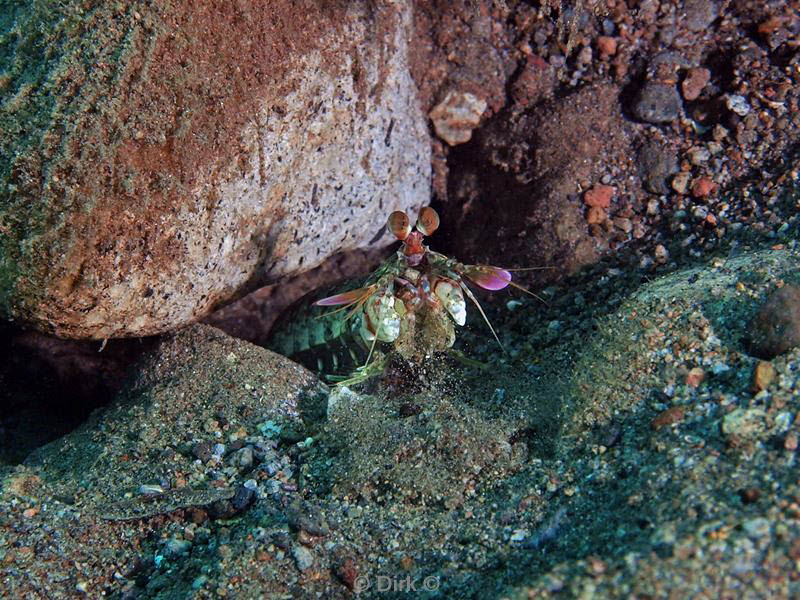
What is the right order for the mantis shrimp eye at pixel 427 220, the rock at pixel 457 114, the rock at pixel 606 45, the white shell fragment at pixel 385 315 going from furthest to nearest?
1. the rock at pixel 457 114
2. the rock at pixel 606 45
3. the white shell fragment at pixel 385 315
4. the mantis shrimp eye at pixel 427 220

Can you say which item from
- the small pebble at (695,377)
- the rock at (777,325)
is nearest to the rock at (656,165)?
the rock at (777,325)

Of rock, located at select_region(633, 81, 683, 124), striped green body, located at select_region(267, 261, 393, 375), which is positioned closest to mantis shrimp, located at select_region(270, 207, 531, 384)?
striped green body, located at select_region(267, 261, 393, 375)

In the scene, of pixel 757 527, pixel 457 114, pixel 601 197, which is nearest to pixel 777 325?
pixel 757 527

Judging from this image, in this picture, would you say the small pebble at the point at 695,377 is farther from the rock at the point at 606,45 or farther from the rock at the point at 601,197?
the rock at the point at 606,45

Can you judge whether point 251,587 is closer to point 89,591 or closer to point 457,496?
point 89,591

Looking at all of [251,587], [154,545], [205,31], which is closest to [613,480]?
[251,587]

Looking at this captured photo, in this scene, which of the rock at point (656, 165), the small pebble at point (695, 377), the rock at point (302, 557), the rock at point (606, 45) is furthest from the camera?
the rock at point (606, 45)

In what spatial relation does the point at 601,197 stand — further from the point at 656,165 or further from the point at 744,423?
the point at 744,423
